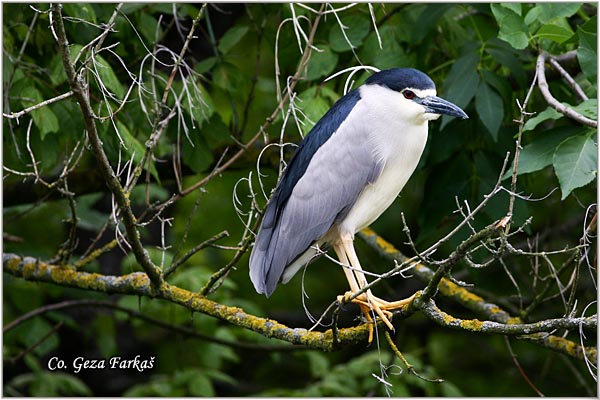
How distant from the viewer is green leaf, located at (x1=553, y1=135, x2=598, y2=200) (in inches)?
104

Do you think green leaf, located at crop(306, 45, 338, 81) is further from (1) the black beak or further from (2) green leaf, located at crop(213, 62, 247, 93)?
(1) the black beak

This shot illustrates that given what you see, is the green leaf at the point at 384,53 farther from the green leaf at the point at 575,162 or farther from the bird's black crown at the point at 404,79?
the green leaf at the point at 575,162

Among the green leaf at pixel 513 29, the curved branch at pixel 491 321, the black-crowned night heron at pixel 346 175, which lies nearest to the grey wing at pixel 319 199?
the black-crowned night heron at pixel 346 175

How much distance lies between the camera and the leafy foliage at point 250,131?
2.92 metres

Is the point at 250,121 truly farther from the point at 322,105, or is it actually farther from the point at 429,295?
the point at 429,295

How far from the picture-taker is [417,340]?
243 inches

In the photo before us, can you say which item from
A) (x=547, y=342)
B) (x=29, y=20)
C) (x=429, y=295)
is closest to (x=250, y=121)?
(x=29, y=20)

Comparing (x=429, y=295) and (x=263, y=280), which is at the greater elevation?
(x=429, y=295)

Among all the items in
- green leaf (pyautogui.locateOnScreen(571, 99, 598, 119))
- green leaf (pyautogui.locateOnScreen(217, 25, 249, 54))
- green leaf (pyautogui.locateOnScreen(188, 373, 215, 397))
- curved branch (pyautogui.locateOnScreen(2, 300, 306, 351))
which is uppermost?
green leaf (pyautogui.locateOnScreen(217, 25, 249, 54))

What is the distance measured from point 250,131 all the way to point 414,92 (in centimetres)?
258

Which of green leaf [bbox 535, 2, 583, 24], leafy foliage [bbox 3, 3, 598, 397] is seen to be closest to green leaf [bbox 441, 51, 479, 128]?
leafy foliage [bbox 3, 3, 598, 397]

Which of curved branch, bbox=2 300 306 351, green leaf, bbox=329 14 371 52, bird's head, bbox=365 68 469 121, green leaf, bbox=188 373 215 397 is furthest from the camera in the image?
green leaf, bbox=188 373 215 397

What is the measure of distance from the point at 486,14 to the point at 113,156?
5.42 feet

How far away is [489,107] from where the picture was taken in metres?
3.16
